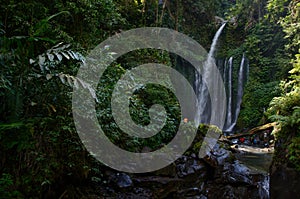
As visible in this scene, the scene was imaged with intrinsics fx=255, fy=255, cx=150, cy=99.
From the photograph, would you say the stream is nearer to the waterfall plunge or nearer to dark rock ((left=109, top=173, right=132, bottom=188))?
dark rock ((left=109, top=173, right=132, bottom=188))

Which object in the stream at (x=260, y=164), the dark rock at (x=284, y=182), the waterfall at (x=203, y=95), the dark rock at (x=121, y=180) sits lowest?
the stream at (x=260, y=164)

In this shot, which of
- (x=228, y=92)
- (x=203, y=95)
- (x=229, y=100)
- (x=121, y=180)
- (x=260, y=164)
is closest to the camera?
(x=121, y=180)

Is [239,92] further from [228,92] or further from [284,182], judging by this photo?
[284,182]

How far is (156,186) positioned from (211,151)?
1980mm

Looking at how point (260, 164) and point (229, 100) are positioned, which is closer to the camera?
point (260, 164)

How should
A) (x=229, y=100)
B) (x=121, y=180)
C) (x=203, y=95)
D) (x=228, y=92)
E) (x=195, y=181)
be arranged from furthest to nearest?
(x=228, y=92)
(x=229, y=100)
(x=203, y=95)
(x=195, y=181)
(x=121, y=180)

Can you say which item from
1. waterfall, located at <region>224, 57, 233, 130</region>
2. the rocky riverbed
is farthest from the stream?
waterfall, located at <region>224, 57, 233, 130</region>

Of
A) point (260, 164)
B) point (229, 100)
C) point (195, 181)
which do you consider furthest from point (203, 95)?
point (195, 181)

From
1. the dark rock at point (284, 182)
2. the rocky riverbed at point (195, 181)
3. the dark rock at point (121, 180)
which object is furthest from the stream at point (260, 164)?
the dark rock at point (121, 180)

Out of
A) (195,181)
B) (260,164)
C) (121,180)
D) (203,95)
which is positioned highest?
(203,95)

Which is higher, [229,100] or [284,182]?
[229,100]

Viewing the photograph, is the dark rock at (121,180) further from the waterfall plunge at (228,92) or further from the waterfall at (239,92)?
the waterfall at (239,92)

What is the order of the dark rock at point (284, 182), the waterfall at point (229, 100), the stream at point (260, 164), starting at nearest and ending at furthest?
the dark rock at point (284, 182)
the stream at point (260, 164)
the waterfall at point (229, 100)

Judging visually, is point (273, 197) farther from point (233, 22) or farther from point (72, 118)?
point (233, 22)
